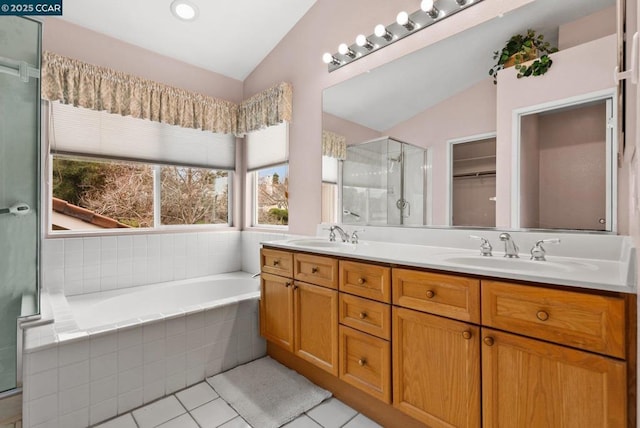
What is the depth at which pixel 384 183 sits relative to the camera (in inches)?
83.4

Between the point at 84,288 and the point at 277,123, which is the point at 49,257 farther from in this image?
the point at 277,123

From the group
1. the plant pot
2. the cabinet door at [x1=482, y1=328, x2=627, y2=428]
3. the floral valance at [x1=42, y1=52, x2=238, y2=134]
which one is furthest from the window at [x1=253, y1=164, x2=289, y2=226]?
the cabinet door at [x1=482, y1=328, x2=627, y2=428]

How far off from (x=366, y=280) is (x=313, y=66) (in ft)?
6.59

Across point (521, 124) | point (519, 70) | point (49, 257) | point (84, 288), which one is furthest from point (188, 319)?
point (519, 70)

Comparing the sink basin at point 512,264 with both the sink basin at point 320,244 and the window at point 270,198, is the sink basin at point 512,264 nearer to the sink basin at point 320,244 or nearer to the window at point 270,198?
the sink basin at point 320,244

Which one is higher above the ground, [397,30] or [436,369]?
[397,30]

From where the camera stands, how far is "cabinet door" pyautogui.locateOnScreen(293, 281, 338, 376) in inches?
66.1

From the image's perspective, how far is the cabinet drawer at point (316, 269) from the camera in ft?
5.54

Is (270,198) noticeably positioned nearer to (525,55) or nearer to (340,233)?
(340,233)

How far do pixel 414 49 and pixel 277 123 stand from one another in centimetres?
138

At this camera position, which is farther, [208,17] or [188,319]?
[208,17]

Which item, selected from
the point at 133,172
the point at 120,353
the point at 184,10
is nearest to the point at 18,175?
Answer: the point at 120,353

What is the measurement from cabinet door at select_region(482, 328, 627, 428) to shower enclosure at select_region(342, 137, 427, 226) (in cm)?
95

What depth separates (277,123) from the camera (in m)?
2.88
